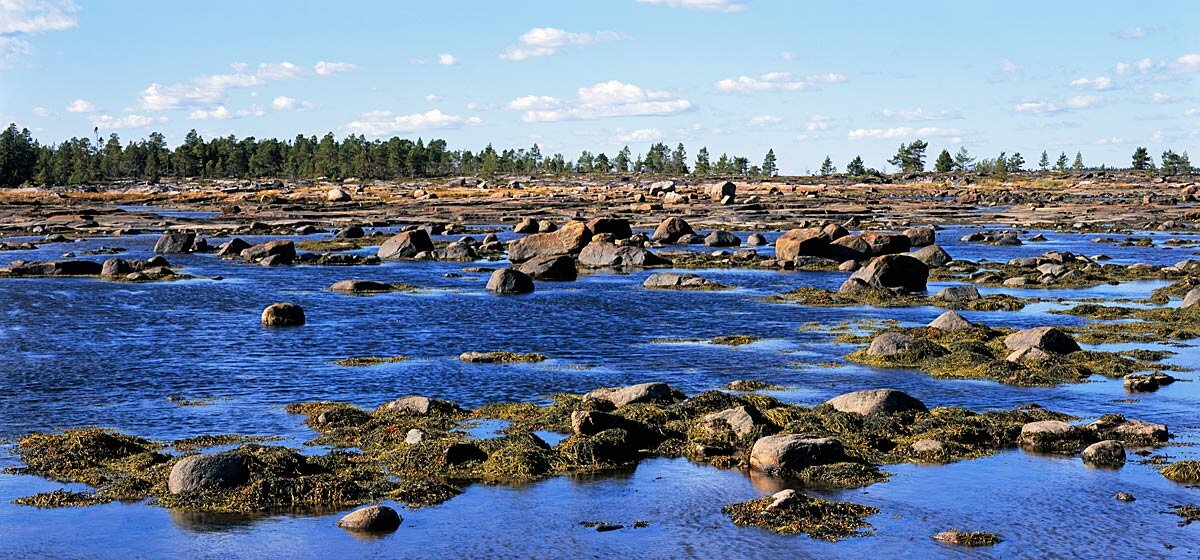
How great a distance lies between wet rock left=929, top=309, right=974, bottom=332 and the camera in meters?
42.0

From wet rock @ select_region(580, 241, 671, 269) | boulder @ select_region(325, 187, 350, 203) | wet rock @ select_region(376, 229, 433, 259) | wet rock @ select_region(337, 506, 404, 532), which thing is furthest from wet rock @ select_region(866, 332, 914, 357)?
boulder @ select_region(325, 187, 350, 203)

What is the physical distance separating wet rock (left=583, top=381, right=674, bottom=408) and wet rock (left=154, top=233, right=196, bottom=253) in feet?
208

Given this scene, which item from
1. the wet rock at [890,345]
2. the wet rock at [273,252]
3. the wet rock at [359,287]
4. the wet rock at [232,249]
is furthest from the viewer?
the wet rock at [232,249]

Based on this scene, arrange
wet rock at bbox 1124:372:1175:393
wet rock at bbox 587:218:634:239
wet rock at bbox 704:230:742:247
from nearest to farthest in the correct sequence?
1. wet rock at bbox 1124:372:1175:393
2. wet rock at bbox 587:218:634:239
3. wet rock at bbox 704:230:742:247

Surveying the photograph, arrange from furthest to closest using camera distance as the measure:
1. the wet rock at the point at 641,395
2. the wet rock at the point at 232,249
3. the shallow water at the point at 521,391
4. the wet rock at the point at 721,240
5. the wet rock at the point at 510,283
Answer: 1. the wet rock at the point at 721,240
2. the wet rock at the point at 232,249
3. the wet rock at the point at 510,283
4. the wet rock at the point at 641,395
5. the shallow water at the point at 521,391

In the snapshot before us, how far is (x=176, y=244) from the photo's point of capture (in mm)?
86312

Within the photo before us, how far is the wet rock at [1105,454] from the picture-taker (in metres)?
24.4

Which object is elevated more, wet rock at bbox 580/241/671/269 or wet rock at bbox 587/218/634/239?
wet rock at bbox 587/218/634/239

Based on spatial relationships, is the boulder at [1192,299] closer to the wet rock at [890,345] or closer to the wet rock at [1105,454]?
the wet rock at [890,345]

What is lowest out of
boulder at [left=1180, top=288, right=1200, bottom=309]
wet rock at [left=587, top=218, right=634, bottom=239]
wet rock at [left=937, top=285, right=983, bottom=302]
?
wet rock at [left=937, top=285, right=983, bottom=302]

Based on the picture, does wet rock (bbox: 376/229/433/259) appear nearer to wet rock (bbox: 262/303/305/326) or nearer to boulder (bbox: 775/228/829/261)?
boulder (bbox: 775/228/829/261)

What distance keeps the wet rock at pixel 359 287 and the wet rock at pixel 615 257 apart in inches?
626

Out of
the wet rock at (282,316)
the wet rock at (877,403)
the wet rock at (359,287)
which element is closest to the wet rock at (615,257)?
the wet rock at (359,287)

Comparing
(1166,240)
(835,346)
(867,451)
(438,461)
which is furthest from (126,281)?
(1166,240)
